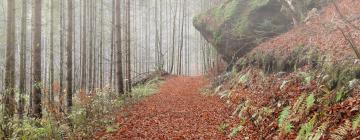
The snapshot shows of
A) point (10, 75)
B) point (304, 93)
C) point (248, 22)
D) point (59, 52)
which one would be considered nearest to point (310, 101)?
point (304, 93)

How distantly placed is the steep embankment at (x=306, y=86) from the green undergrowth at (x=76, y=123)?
4.02m

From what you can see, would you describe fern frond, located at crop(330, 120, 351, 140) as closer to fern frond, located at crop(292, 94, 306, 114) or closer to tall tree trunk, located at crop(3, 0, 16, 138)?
fern frond, located at crop(292, 94, 306, 114)

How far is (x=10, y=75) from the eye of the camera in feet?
31.8

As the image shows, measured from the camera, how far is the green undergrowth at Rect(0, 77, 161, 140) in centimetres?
798

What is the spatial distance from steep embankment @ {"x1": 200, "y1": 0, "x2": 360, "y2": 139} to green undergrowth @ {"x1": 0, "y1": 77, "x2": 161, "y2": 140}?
13.2 feet

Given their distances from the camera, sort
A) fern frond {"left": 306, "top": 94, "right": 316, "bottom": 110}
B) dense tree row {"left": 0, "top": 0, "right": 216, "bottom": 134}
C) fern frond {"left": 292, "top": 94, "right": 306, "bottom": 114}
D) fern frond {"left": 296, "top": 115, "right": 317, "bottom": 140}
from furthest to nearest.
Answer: dense tree row {"left": 0, "top": 0, "right": 216, "bottom": 134}, fern frond {"left": 292, "top": 94, "right": 306, "bottom": 114}, fern frond {"left": 306, "top": 94, "right": 316, "bottom": 110}, fern frond {"left": 296, "top": 115, "right": 317, "bottom": 140}

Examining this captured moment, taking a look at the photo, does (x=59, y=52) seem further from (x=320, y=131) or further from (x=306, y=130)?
(x=320, y=131)

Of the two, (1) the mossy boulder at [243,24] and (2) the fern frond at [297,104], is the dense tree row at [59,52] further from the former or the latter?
(2) the fern frond at [297,104]

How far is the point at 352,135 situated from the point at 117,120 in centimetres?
729

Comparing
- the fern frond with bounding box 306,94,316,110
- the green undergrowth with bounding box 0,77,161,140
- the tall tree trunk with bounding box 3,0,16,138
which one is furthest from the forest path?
the tall tree trunk with bounding box 3,0,16,138

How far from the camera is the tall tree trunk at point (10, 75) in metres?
8.02

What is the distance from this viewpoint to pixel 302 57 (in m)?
12.1

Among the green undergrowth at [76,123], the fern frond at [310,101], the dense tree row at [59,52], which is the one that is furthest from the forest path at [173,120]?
→ the fern frond at [310,101]

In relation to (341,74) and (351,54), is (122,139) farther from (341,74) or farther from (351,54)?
(351,54)
